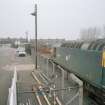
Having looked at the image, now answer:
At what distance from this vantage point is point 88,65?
11.5 metres

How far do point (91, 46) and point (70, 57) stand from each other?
3.55m

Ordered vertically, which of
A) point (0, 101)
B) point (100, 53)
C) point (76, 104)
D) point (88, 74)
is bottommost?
point (0, 101)

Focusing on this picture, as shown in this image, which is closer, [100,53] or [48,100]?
[100,53]

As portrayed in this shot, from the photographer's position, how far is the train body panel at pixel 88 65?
32.4 ft

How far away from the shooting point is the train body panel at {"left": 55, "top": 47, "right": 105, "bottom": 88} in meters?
9.89

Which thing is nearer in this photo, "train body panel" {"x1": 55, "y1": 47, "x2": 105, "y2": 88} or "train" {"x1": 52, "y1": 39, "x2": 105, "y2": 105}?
"train" {"x1": 52, "y1": 39, "x2": 105, "y2": 105}

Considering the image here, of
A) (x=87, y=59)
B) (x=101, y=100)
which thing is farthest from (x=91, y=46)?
(x=101, y=100)

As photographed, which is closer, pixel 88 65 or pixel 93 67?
pixel 93 67

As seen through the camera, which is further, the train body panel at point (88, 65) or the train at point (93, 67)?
the train body panel at point (88, 65)

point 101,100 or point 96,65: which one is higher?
point 96,65

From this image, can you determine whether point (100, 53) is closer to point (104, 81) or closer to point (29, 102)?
point (104, 81)

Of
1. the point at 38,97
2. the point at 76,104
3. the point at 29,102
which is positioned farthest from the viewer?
the point at 38,97

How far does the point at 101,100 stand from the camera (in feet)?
33.7

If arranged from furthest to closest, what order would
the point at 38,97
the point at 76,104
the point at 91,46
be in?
the point at 91,46 < the point at 38,97 < the point at 76,104
